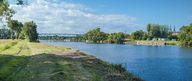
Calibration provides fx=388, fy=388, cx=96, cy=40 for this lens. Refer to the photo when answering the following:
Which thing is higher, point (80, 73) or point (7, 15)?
point (7, 15)

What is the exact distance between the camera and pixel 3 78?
2758 centimetres

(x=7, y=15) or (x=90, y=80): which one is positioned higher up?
(x=7, y=15)

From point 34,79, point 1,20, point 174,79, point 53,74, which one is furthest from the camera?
point 1,20

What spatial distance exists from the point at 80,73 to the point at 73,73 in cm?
61

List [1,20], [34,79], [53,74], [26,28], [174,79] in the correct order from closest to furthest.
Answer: [34,79] → [53,74] → [174,79] → [1,20] → [26,28]

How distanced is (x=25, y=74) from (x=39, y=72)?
152cm

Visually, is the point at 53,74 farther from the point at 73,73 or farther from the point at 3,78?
the point at 3,78

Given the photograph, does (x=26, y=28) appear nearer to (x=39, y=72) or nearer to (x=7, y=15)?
(x=7, y=15)

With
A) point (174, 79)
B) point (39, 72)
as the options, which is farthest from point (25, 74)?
point (174, 79)

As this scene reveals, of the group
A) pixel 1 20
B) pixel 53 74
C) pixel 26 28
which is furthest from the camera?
pixel 26 28

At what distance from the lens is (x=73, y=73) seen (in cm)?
3117

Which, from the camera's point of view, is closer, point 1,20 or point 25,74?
point 25,74

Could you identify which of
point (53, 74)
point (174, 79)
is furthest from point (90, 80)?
point (174, 79)

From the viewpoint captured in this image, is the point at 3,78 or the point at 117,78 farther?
the point at 117,78
